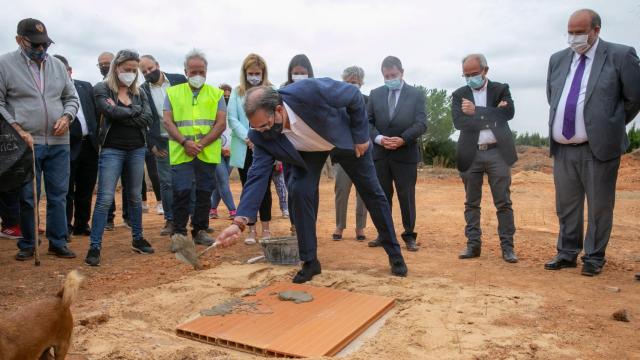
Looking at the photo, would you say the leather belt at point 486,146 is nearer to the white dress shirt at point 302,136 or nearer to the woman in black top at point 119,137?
the white dress shirt at point 302,136

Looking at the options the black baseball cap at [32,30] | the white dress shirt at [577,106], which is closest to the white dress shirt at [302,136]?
the white dress shirt at [577,106]

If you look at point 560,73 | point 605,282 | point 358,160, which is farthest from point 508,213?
point 358,160

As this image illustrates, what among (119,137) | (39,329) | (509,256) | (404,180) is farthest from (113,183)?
(509,256)

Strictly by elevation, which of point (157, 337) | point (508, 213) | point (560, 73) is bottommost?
point (157, 337)

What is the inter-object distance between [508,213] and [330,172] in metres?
10.9

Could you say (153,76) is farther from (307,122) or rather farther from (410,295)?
(410,295)

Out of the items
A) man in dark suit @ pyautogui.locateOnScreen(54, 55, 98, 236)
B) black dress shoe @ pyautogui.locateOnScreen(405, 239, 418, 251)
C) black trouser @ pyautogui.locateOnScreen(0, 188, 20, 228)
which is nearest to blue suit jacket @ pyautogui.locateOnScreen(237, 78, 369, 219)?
black dress shoe @ pyautogui.locateOnScreen(405, 239, 418, 251)

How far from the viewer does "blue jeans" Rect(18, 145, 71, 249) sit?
532 centimetres

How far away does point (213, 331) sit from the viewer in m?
3.59

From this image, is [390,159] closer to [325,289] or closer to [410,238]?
[410,238]

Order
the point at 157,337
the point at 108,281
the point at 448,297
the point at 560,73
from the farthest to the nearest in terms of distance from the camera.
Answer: the point at 560,73
the point at 108,281
the point at 448,297
the point at 157,337

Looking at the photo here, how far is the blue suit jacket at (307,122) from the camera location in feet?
14.3

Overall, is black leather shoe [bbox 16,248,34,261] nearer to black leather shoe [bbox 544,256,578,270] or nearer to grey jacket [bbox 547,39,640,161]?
black leather shoe [bbox 544,256,578,270]

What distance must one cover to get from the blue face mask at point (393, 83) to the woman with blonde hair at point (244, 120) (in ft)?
4.31
